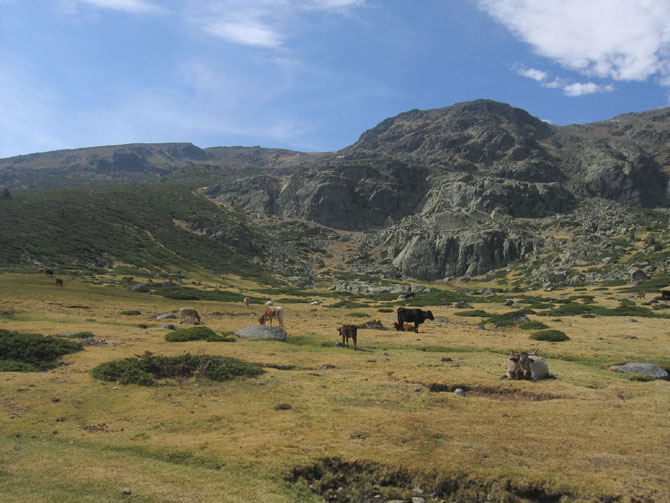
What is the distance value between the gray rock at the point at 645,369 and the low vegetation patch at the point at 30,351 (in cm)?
2612

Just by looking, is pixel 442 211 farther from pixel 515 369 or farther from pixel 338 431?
pixel 338 431

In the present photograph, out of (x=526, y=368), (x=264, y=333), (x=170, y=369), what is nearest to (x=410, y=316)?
(x=264, y=333)

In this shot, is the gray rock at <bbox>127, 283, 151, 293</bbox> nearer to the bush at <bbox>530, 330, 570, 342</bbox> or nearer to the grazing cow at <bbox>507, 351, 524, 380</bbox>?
the bush at <bbox>530, 330, 570, 342</bbox>

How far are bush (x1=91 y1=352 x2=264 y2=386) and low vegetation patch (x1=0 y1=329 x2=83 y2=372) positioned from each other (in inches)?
113

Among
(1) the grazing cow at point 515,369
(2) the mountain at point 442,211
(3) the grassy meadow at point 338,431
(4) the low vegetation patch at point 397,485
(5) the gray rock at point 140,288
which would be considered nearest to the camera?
(3) the grassy meadow at point 338,431

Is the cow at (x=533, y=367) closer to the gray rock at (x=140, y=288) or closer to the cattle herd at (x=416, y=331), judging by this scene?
the cattle herd at (x=416, y=331)

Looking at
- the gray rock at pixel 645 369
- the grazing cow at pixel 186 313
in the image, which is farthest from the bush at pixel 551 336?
the grazing cow at pixel 186 313

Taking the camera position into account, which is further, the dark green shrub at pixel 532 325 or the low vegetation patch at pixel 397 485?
the dark green shrub at pixel 532 325

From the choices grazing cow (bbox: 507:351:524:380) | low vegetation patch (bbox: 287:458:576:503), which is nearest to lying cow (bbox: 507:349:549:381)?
grazing cow (bbox: 507:351:524:380)

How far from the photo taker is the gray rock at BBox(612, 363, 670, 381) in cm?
1614

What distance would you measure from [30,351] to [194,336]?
326 inches

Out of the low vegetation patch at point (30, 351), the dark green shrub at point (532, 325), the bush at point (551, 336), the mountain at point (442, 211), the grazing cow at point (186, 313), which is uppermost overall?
the mountain at point (442, 211)

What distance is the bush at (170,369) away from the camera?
14523 millimetres

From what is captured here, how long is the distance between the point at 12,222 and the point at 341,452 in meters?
96.5
